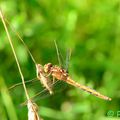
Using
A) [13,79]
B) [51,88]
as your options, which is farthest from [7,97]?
[51,88]

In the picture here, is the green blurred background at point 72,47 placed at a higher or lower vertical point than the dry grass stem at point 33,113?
lower

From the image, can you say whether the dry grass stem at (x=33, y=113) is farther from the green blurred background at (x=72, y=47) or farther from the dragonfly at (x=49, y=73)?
the green blurred background at (x=72, y=47)

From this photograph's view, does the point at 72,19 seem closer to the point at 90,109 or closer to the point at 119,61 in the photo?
the point at 119,61

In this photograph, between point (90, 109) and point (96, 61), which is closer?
point (90, 109)

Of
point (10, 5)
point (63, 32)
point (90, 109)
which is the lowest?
point (90, 109)

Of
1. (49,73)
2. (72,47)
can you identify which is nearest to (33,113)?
(49,73)

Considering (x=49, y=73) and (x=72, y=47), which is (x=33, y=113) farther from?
(x=72, y=47)

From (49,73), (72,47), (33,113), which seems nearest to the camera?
(33,113)

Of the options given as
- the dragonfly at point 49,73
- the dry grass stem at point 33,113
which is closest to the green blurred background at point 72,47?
the dragonfly at point 49,73

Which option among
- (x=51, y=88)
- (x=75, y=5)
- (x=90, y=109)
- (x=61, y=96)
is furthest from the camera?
(x=75, y=5)
